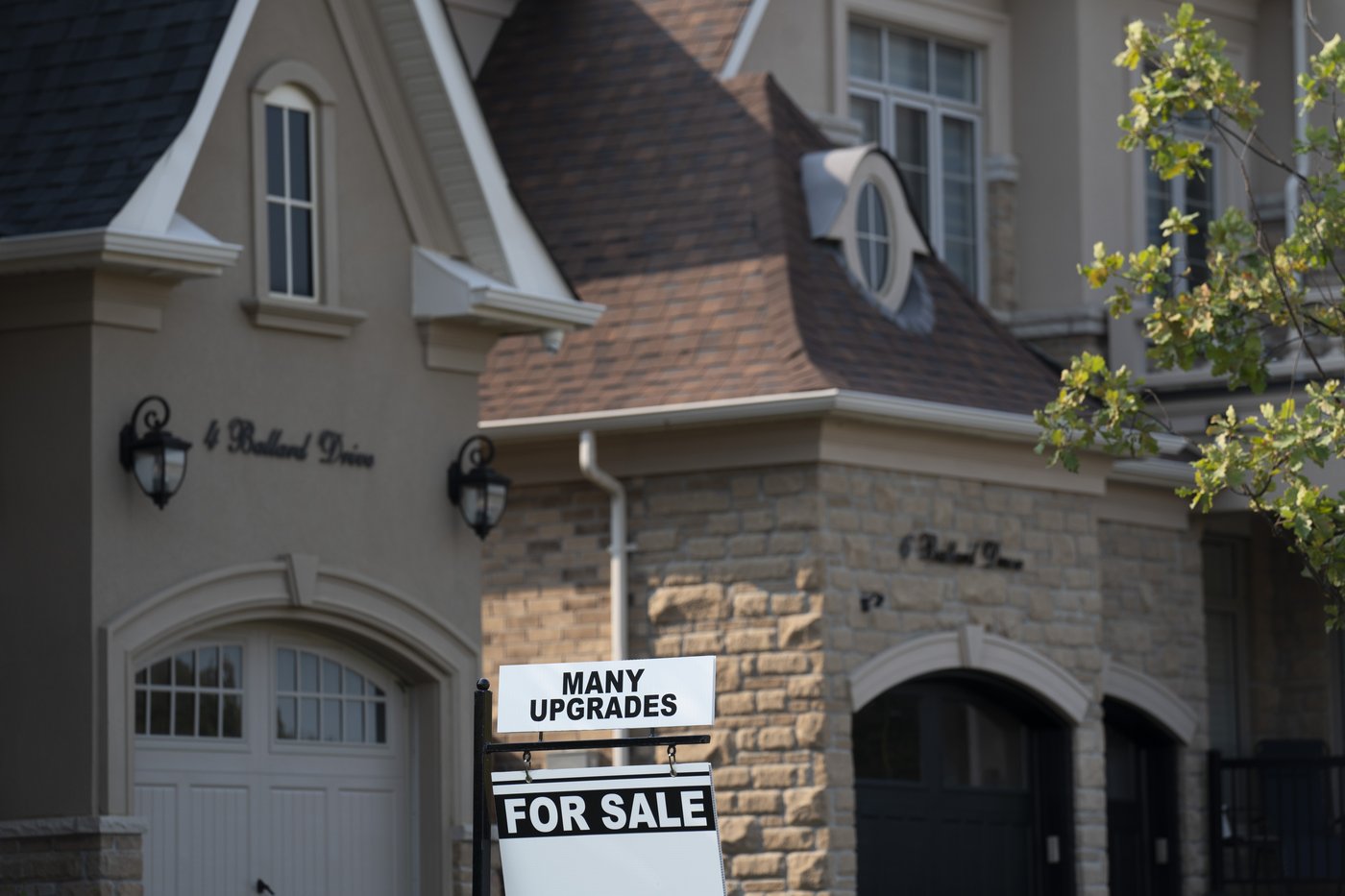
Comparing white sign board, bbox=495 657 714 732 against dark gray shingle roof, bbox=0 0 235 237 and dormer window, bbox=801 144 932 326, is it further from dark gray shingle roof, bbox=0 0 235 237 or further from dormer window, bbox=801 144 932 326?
dormer window, bbox=801 144 932 326

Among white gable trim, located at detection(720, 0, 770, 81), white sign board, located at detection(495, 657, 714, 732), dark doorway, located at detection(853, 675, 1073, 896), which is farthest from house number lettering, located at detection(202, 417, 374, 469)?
white gable trim, located at detection(720, 0, 770, 81)

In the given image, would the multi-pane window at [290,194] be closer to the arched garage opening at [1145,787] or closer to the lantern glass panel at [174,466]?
the lantern glass panel at [174,466]

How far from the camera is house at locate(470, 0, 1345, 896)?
51.5ft

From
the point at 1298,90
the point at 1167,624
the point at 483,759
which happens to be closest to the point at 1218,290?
the point at 483,759

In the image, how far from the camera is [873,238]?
17344mm

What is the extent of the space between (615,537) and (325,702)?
9.02 ft

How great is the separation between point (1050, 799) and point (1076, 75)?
613 centimetres

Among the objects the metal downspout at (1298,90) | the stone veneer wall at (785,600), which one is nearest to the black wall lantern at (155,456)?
the stone veneer wall at (785,600)

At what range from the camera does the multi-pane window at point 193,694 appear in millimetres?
13062

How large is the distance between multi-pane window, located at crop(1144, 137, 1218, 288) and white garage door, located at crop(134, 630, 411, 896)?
889cm

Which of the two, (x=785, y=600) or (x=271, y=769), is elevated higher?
(x=785, y=600)

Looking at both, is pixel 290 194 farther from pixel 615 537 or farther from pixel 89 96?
pixel 615 537

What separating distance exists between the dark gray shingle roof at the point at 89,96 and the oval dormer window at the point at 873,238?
18.0 feet

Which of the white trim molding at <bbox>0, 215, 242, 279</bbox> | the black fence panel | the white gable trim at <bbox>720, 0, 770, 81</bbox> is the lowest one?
the black fence panel
